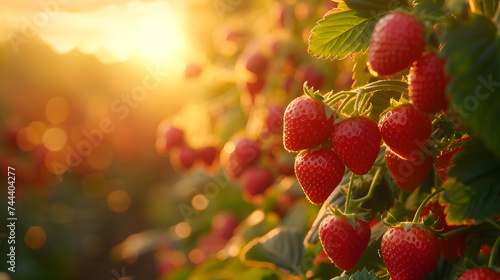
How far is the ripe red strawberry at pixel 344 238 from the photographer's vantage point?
2.10ft

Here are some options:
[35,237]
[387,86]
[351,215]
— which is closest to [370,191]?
[351,215]

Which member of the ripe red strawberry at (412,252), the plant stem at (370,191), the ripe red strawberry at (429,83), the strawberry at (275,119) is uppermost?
the strawberry at (275,119)

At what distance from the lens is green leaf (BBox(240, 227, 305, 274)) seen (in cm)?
103

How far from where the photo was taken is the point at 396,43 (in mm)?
490

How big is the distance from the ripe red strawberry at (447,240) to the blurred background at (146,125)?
52 centimetres

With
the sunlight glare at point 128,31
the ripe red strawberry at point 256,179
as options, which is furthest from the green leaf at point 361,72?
the sunlight glare at point 128,31

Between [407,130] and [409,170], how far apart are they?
0.07 metres

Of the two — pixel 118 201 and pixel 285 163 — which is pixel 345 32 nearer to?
pixel 285 163

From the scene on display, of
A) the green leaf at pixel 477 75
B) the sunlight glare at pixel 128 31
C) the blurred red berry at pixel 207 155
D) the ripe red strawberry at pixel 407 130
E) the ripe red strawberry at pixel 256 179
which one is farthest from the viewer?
the sunlight glare at pixel 128 31

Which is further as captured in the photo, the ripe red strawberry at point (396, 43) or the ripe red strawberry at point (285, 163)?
the ripe red strawberry at point (285, 163)

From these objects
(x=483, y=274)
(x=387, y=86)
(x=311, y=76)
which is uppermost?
(x=311, y=76)

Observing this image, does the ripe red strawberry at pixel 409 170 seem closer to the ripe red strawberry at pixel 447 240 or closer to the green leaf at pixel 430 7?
the ripe red strawberry at pixel 447 240

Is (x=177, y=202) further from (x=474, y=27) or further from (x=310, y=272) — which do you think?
(x=474, y=27)

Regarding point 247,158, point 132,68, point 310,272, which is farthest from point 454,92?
point 132,68
